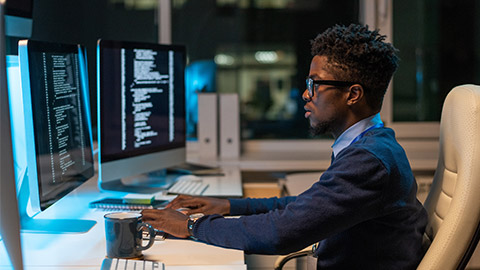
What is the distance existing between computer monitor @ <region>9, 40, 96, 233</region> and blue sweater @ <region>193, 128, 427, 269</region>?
1.23ft

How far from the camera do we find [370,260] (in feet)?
4.05

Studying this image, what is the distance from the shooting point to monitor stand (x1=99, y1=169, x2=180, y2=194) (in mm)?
1946

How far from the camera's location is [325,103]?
4.45 ft

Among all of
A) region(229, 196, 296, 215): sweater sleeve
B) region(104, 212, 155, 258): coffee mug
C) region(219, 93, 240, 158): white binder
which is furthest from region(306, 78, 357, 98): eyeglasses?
region(219, 93, 240, 158): white binder

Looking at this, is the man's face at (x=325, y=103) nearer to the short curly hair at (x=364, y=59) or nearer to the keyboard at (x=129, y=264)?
the short curly hair at (x=364, y=59)

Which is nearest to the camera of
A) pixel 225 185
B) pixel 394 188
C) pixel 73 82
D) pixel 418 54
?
pixel 394 188

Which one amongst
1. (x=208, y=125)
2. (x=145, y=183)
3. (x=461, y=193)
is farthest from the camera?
(x=208, y=125)

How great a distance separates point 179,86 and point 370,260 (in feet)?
4.12

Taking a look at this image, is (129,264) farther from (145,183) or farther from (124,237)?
(145,183)

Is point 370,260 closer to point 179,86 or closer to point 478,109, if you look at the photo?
point 478,109

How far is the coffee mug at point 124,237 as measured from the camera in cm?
119

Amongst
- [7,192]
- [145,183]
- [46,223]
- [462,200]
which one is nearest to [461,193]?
[462,200]

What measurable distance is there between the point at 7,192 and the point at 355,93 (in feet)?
2.75

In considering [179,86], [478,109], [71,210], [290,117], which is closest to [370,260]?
[478,109]
